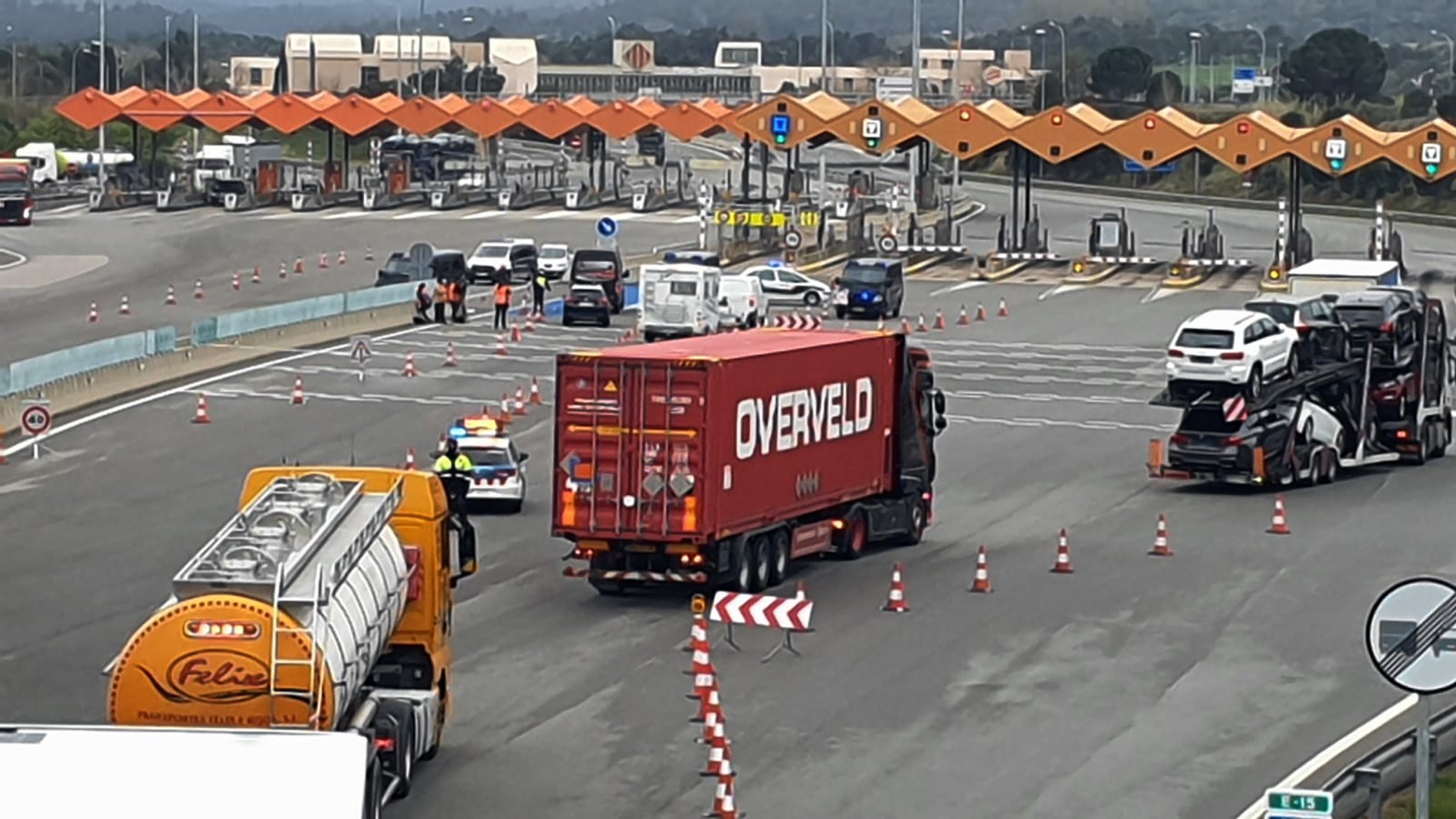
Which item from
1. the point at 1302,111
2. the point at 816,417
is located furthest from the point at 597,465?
the point at 1302,111

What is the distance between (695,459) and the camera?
92.1 ft

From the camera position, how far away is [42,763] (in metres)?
11.3

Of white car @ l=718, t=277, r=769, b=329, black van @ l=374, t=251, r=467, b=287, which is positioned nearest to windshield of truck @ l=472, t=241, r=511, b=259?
black van @ l=374, t=251, r=467, b=287

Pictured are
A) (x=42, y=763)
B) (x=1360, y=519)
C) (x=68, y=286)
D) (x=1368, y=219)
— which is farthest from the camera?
(x=1368, y=219)

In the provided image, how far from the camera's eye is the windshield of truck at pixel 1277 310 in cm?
4200

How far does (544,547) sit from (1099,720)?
11.1m

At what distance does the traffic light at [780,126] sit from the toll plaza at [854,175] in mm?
65

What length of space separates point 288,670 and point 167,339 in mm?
35642

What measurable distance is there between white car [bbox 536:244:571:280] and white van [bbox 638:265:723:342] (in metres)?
14.3

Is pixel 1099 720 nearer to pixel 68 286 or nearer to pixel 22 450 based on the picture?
pixel 22 450

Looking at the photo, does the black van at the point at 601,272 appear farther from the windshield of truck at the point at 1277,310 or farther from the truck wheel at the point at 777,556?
the truck wheel at the point at 777,556

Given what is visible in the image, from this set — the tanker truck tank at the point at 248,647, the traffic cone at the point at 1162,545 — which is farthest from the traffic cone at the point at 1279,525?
the tanker truck tank at the point at 248,647

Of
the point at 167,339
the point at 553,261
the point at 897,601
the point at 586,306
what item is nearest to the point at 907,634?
the point at 897,601

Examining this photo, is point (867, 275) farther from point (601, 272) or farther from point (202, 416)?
point (202, 416)
